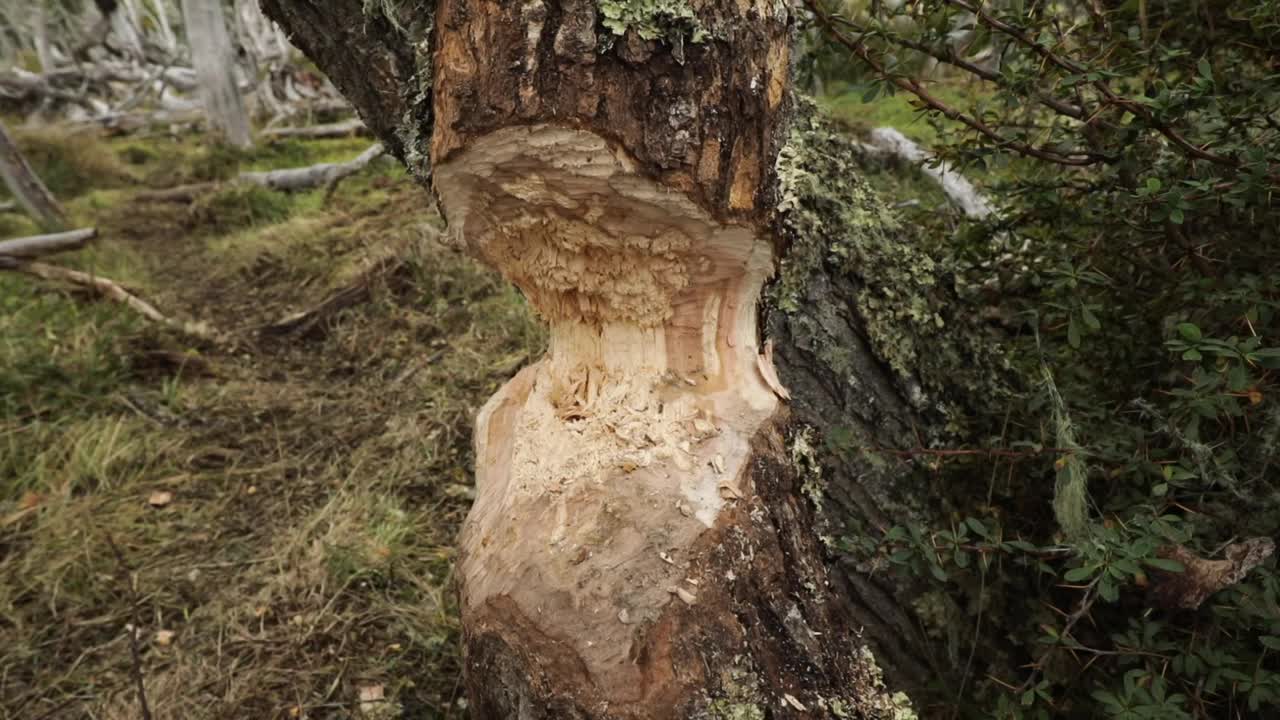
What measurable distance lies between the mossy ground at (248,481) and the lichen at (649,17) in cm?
174

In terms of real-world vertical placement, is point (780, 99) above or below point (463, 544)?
above

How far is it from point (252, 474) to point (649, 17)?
8.87 feet

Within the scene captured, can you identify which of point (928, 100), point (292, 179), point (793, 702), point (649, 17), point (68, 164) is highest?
point (649, 17)

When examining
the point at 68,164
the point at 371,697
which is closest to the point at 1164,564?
the point at 371,697

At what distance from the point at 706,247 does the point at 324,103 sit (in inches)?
443

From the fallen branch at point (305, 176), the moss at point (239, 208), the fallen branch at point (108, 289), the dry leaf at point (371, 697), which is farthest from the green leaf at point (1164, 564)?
the fallen branch at point (305, 176)

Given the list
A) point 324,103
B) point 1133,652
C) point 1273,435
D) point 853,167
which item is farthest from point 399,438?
point 324,103

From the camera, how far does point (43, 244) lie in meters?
4.70

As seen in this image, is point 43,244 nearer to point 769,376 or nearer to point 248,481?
point 248,481

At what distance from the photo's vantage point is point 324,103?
10.4 meters

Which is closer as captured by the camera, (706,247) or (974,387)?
(706,247)

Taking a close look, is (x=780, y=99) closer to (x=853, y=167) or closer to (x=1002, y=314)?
(x=853, y=167)

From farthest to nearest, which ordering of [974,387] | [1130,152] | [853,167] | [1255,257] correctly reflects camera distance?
[853,167] < [974,387] < [1130,152] < [1255,257]

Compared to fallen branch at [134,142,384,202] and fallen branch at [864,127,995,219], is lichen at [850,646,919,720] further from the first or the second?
fallen branch at [134,142,384,202]
